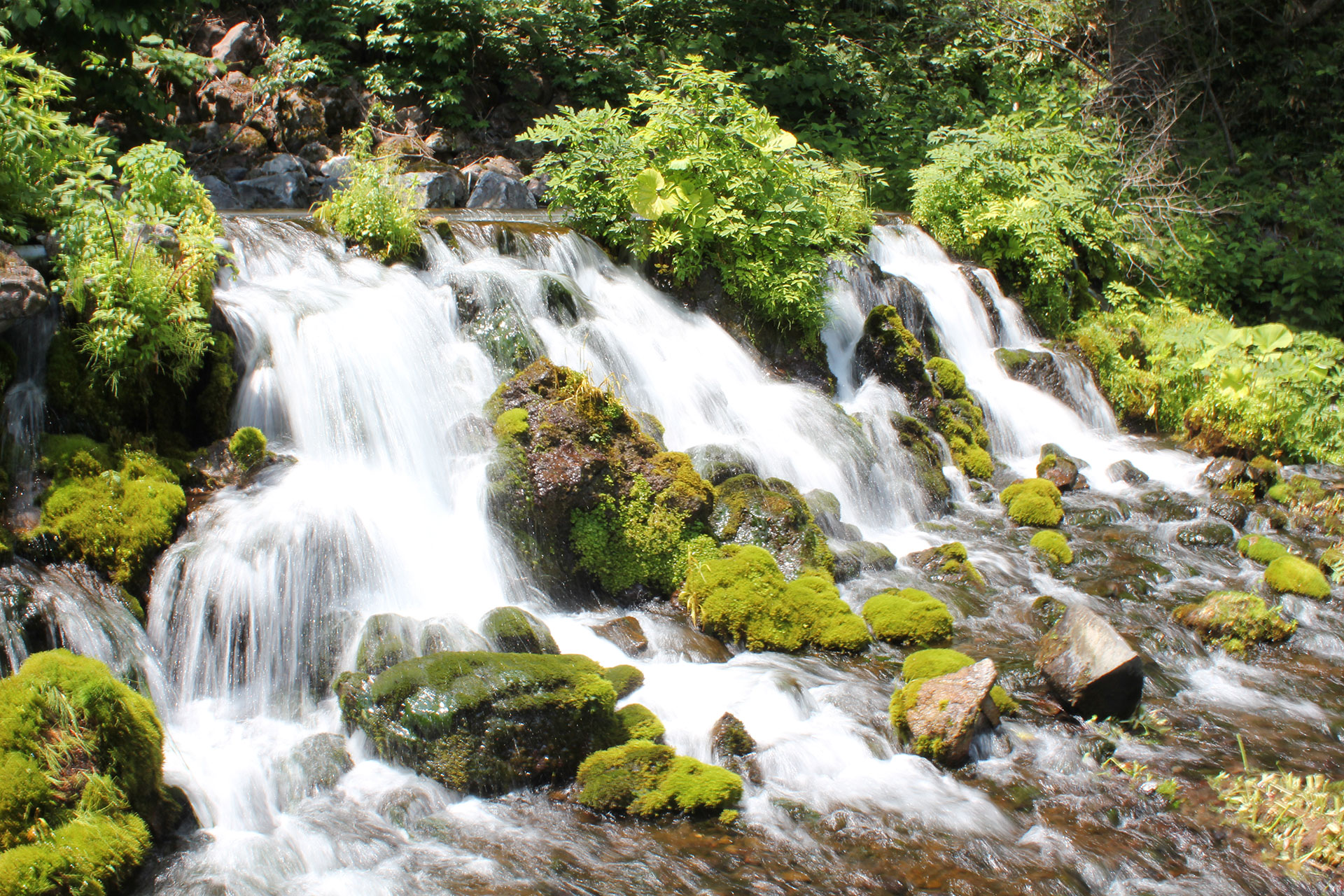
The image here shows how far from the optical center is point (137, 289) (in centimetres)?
634

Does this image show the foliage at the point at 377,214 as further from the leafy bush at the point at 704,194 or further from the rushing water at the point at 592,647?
the leafy bush at the point at 704,194

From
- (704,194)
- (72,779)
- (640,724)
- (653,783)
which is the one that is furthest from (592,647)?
(704,194)

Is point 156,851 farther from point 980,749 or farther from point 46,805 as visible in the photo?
point 980,749

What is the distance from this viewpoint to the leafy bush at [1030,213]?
14570 mm

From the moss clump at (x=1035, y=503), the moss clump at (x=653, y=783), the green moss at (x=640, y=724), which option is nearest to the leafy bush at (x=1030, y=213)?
the moss clump at (x=1035, y=503)

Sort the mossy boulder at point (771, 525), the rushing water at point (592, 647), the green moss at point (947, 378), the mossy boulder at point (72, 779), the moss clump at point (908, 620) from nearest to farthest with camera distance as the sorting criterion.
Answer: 1. the mossy boulder at point (72, 779)
2. the rushing water at point (592, 647)
3. the moss clump at point (908, 620)
4. the mossy boulder at point (771, 525)
5. the green moss at point (947, 378)

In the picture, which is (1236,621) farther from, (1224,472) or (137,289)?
(137,289)

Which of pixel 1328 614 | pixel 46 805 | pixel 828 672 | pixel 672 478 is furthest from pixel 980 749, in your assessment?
pixel 46 805

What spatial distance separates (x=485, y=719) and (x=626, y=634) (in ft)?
5.60

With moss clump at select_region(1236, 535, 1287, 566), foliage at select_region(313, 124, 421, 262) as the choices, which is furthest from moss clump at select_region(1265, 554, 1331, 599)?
foliage at select_region(313, 124, 421, 262)

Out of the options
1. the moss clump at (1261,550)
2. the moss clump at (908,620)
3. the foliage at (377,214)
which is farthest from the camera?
the foliage at (377,214)

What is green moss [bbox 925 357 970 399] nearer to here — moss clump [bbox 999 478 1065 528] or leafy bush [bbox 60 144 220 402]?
moss clump [bbox 999 478 1065 528]

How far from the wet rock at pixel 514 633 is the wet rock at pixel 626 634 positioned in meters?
0.54

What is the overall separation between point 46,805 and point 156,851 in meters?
0.58
